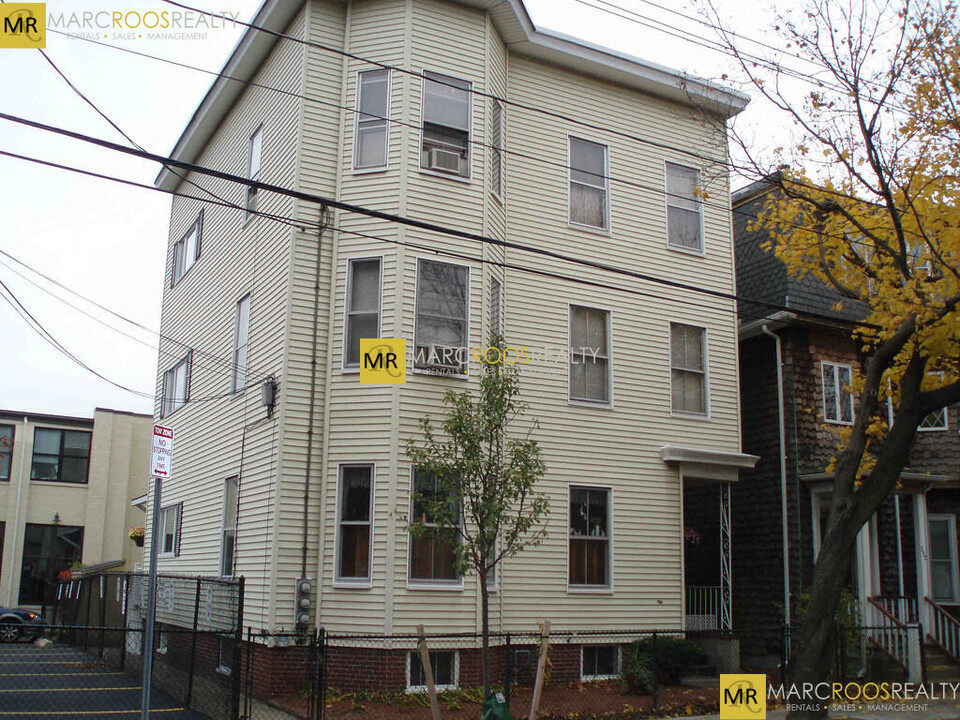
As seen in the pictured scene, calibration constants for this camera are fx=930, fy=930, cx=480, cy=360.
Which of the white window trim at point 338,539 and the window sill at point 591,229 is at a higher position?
the window sill at point 591,229

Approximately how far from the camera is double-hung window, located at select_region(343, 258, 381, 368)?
1553 cm

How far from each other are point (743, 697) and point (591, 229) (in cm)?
896

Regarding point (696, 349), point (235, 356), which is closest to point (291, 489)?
point (235, 356)

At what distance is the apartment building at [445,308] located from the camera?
14.9 meters

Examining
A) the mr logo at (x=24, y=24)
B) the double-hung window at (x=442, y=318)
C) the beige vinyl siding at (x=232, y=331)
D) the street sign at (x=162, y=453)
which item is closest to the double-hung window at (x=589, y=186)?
the double-hung window at (x=442, y=318)

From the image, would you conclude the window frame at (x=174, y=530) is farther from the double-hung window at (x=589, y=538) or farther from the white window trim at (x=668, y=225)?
the white window trim at (x=668, y=225)

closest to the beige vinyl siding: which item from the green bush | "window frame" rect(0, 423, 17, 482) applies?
the green bush

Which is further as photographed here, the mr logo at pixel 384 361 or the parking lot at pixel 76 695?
the mr logo at pixel 384 361

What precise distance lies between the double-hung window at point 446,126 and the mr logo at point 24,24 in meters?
6.72

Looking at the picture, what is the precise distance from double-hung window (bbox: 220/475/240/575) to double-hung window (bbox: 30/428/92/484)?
75.2ft

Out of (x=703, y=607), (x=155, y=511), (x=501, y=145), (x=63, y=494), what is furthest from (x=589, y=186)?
(x=63, y=494)

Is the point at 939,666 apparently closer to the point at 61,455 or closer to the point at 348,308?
the point at 348,308

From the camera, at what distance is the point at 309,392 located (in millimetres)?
15352

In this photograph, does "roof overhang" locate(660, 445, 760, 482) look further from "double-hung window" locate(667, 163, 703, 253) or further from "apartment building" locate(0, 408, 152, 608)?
"apartment building" locate(0, 408, 152, 608)
